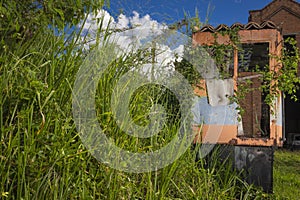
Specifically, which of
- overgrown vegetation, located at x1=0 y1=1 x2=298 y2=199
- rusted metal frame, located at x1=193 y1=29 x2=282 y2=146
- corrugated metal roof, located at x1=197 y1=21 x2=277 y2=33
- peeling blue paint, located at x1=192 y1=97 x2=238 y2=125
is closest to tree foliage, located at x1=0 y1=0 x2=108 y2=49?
overgrown vegetation, located at x1=0 y1=1 x2=298 y2=199

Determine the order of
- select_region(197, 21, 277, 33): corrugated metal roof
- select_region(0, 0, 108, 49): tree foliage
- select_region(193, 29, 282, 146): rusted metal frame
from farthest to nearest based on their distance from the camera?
select_region(193, 29, 282, 146): rusted metal frame → select_region(197, 21, 277, 33): corrugated metal roof → select_region(0, 0, 108, 49): tree foliage

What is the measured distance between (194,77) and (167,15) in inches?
38.8

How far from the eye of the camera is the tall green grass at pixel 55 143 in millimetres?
1373

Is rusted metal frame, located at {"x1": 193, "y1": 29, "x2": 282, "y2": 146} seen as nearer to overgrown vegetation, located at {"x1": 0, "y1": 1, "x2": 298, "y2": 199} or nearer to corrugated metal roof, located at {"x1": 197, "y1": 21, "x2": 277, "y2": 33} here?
corrugated metal roof, located at {"x1": 197, "y1": 21, "x2": 277, "y2": 33}

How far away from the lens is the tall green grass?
4.50ft

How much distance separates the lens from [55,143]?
1.40 m

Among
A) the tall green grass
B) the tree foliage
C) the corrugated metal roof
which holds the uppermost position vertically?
the corrugated metal roof

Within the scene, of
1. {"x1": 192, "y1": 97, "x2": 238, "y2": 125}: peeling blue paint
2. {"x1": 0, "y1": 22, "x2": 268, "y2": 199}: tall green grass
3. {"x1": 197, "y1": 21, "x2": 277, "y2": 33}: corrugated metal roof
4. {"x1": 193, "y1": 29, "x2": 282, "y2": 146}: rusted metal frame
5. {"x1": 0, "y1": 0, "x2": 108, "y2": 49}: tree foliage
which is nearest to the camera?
{"x1": 0, "y1": 22, "x2": 268, "y2": 199}: tall green grass

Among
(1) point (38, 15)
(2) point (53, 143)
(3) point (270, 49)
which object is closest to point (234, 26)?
(3) point (270, 49)

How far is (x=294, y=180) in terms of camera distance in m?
4.08

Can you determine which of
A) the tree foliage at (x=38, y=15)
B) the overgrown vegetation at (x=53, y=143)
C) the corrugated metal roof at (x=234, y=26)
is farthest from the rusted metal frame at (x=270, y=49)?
the overgrown vegetation at (x=53, y=143)

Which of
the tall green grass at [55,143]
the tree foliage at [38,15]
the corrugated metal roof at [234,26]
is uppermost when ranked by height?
the corrugated metal roof at [234,26]

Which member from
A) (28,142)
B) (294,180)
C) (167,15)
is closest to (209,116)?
(294,180)

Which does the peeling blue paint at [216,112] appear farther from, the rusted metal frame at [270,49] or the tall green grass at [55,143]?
the tall green grass at [55,143]
